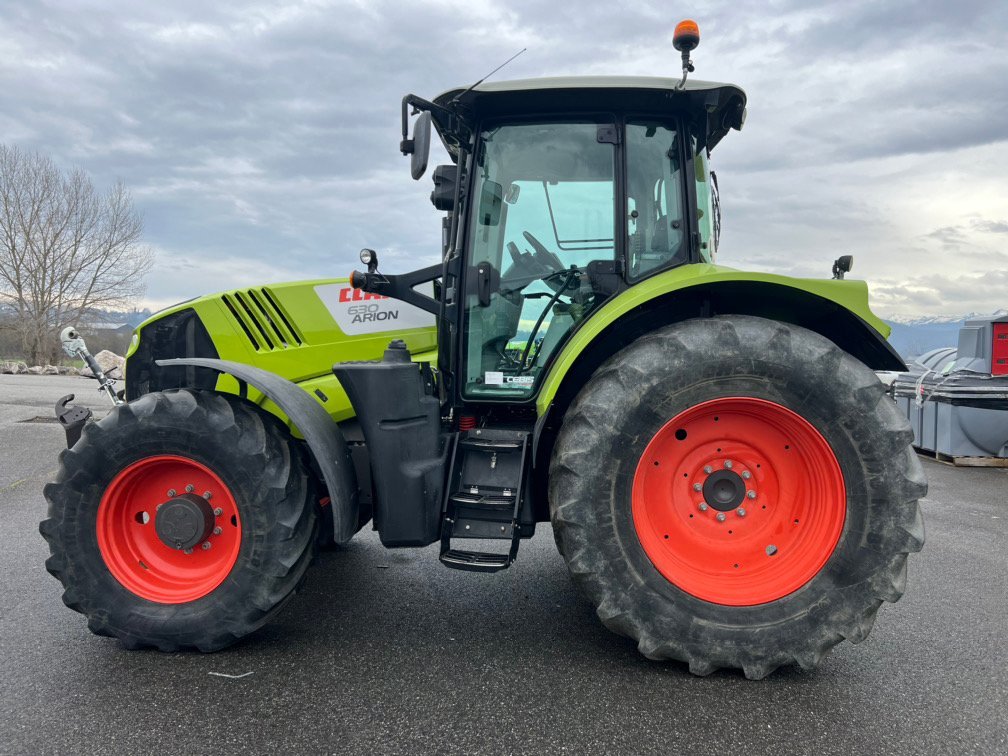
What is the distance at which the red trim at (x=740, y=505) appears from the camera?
278 centimetres

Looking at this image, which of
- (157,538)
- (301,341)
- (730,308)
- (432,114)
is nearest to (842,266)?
(730,308)

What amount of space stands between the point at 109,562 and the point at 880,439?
3.12 meters

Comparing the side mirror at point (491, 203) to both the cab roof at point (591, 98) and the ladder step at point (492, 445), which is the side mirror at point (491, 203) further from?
the ladder step at point (492, 445)

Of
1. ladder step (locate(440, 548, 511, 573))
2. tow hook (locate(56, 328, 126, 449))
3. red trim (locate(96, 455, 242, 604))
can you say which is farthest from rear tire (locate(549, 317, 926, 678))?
tow hook (locate(56, 328, 126, 449))

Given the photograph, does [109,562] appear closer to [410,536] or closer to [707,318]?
[410,536]

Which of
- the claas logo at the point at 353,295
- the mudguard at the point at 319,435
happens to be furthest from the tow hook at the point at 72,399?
the claas logo at the point at 353,295

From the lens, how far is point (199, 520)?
2.90 m

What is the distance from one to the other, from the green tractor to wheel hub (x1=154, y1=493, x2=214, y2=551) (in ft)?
0.04

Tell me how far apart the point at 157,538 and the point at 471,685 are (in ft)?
4.96

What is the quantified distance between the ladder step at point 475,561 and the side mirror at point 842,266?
79.8 inches

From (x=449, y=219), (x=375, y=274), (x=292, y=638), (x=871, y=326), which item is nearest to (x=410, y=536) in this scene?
(x=292, y=638)

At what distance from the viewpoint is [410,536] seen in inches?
115

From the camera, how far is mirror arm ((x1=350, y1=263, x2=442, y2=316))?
3.18m

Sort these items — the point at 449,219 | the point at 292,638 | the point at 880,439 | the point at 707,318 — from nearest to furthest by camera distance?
the point at 880,439 < the point at 707,318 < the point at 292,638 < the point at 449,219
